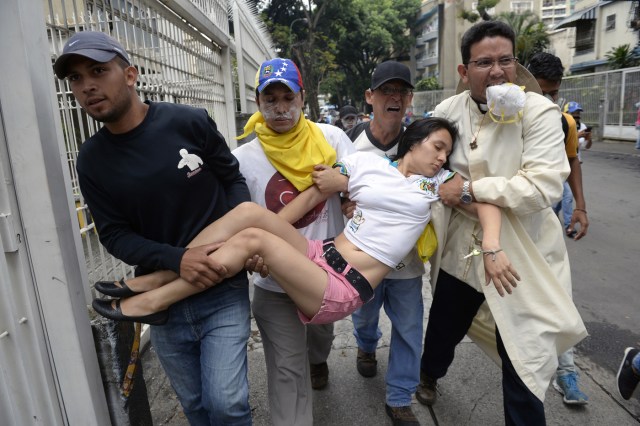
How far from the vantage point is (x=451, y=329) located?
253cm

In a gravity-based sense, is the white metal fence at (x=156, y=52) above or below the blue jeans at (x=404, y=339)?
above

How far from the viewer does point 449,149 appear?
2.29 m

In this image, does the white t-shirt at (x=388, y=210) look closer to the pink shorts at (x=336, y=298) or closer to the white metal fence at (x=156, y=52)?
the pink shorts at (x=336, y=298)

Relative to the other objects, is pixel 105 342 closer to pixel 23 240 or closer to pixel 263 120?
pixel 23 240

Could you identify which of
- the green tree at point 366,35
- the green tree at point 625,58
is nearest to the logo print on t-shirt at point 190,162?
the green tree at point 625,58

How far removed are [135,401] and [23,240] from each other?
995 mm

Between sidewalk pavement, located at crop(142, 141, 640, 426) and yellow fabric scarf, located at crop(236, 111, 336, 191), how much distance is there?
144cm

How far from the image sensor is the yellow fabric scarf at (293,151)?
2254 millimetres

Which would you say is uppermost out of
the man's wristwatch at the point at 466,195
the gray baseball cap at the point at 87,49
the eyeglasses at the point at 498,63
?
the gray baseball cap at the point at 87,49

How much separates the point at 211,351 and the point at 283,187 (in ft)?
2.91

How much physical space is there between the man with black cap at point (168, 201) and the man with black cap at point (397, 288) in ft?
2.73

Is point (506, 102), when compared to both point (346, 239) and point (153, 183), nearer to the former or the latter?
point (346, 239)

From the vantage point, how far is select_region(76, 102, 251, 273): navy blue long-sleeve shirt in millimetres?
1833

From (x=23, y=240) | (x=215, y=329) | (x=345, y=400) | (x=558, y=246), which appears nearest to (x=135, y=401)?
(x=215, y=329)
